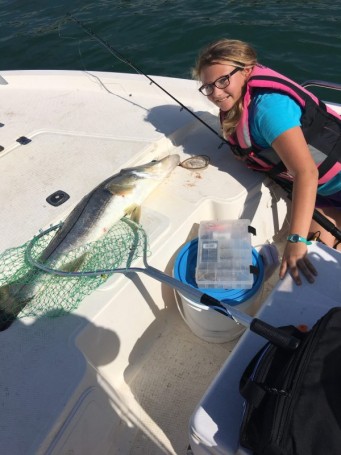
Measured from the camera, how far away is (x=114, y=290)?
2305 mm

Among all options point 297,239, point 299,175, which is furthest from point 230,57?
point 297,239

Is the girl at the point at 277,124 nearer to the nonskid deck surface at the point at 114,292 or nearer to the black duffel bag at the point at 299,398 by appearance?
the nonskid deck surface at the point at 114,292

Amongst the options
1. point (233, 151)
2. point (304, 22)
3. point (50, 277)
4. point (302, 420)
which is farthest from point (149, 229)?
point (304, 22)

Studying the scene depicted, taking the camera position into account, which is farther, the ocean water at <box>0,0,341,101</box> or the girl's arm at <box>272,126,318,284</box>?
A: the ocean water at <box>0,0,341,101</box>

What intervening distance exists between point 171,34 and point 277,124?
6537 mm

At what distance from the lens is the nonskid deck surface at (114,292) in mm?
1911

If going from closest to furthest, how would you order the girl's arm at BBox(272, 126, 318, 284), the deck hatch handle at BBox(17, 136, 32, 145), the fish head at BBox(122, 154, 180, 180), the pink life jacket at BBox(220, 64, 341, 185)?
the girl's arm at BBox(272, 126, 318, 284), the pink life jacket at BBox(220, 64, 341, 185), the fish head at BBox(122, 154, 180, 180), the deck hatch handle at BBox(17, 136, 32, 145)

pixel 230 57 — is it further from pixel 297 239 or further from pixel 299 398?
pixel 299 398

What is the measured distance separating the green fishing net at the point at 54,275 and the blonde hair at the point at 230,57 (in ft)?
3.71

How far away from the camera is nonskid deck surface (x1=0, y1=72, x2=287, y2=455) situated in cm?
191

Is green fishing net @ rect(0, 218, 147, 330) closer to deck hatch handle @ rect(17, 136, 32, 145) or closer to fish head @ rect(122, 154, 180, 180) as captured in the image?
fish head @ rect(122, 154, 180, 180)

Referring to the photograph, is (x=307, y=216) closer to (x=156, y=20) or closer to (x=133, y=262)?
(x=133, y=262)

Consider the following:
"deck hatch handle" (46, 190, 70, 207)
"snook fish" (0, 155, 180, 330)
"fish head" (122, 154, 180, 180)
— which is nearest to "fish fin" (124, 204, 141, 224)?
"snook fish" (0, 155, 180, 330)

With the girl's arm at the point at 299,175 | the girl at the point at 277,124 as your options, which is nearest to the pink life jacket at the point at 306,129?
the girl at the point at 277,124
